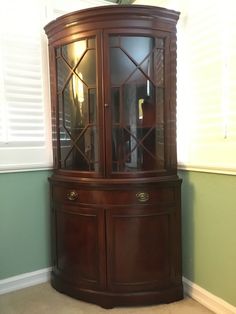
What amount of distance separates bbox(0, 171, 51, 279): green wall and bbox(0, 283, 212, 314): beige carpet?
21cm

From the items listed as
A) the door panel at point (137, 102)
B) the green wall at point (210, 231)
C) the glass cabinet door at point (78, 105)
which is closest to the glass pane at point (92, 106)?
the glass cabinet door at point (78, 105)

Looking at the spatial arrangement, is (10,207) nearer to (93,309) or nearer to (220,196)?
(93,309)

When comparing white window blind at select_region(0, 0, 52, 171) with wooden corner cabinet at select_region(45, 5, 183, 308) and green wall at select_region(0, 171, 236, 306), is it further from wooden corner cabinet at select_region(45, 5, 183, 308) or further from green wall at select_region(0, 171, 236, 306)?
wooden corner cabinet at select_region(45, 5, 183, 308)

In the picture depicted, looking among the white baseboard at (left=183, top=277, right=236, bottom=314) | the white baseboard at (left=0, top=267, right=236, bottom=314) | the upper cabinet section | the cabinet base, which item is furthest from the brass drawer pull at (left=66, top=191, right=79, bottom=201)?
the white baseboard at (left=183, top=277, right=236, bottom=314)

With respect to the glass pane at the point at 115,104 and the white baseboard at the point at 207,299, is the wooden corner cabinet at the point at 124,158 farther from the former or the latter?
the white baseboard at the point at 207,299

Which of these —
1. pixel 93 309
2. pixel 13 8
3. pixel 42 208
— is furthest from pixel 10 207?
pixel 13 8

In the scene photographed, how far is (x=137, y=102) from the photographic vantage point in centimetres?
195

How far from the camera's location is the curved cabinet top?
1.81 m

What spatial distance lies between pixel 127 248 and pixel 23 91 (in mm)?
1350

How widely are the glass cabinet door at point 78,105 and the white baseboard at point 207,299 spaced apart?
1065mm

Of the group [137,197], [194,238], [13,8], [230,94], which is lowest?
[194,238]

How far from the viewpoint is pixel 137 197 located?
6.16ft

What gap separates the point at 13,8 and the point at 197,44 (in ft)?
4.37

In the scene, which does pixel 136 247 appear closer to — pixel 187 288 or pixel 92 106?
pixel 187 288
